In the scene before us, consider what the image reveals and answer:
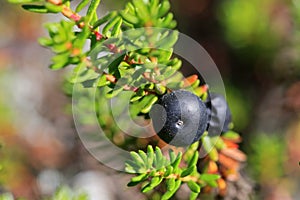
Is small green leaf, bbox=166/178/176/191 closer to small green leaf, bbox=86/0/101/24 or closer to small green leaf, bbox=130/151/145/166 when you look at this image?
small green leaf, bbox=130/151/145/166

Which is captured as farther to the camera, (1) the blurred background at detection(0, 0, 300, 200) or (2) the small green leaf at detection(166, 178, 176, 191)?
(1) the blurred background at detection(0, 0, 300, 200)

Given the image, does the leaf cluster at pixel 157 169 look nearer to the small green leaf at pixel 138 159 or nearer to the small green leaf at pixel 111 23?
the small green leaf at pixel 138 159

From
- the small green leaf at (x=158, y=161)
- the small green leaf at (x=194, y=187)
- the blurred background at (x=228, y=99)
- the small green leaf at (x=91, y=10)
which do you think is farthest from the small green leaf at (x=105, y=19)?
the blurred background at (x=228, y=99)

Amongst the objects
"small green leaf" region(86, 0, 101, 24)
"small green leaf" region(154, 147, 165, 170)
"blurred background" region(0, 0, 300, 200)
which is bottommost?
"blurred background" region(0, 0, 300, 200)

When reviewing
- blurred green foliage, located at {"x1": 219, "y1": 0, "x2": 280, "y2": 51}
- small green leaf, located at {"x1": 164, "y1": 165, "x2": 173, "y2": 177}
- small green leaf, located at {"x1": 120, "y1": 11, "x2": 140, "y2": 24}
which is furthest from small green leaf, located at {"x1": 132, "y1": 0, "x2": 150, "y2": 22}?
blurred green foliage, located at {"x1": 219, "y1": 0, "x2": 280, "y2": 51}

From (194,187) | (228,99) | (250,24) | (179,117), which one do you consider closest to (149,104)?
(179,117)

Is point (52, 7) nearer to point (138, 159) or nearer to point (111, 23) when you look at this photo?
point (111, 23)
